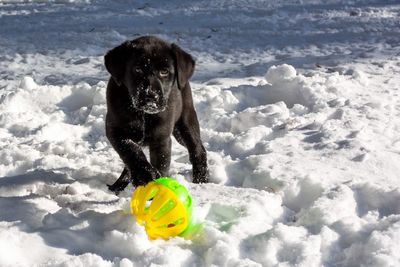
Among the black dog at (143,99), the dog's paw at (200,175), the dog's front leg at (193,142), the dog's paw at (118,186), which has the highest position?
the black dog at (143,99)

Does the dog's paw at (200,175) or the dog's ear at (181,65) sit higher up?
the dog's ear at (181,65)

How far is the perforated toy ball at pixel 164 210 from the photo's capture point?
2760mm

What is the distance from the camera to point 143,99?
338cm

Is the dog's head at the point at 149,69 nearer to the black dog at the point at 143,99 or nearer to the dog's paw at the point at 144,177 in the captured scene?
the black dog at the point at 143,99

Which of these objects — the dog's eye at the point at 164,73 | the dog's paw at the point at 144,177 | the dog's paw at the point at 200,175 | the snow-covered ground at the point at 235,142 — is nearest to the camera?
the snow-covered ground at the point at 235,142

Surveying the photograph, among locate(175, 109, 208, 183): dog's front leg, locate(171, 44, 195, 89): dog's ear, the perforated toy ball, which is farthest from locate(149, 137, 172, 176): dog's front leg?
the perforated toy ball

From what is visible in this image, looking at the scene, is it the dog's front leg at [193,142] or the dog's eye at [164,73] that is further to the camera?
the dog's front leg at [193,142]

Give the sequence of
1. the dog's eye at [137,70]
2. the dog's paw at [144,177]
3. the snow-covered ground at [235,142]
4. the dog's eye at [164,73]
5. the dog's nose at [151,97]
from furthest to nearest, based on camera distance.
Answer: the dog's eye at [164,73] < the dog's eye at [137,70] < the dog's nose at [151,97] < the dog's paw at [144,177] < the snow-covered ground at [235,142]

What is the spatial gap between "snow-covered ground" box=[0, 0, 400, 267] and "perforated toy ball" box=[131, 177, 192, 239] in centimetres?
6

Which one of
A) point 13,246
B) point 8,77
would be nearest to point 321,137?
point 13,246

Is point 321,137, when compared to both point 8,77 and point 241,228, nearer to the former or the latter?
point 241,228

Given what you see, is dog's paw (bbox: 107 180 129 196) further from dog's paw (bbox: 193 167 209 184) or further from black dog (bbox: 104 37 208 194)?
dog's paw (bbox: 193 167 209 184)

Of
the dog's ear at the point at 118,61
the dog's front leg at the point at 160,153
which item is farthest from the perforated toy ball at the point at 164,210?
the dog's ear at the point at 118,61

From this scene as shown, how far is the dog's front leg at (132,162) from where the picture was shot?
10.8ft
